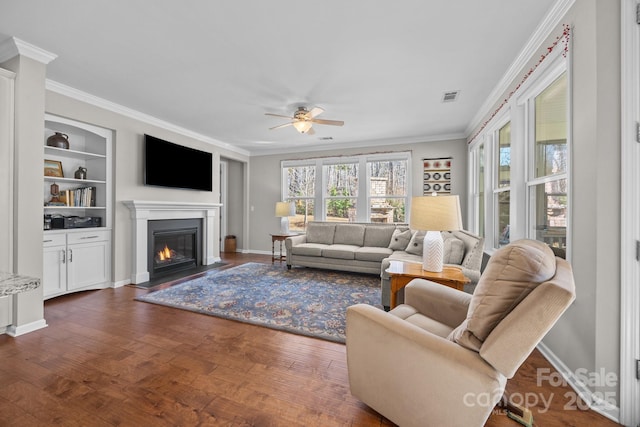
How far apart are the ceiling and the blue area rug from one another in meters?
2.47

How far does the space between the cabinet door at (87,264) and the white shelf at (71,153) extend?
3.82 ft

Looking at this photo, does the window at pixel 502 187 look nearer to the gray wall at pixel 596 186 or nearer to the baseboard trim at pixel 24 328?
the gray wall at pixel 596 186

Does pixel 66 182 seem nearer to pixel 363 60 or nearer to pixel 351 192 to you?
pixel 363 60

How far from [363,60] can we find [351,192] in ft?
11.2

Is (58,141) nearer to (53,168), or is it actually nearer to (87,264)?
(53,168)

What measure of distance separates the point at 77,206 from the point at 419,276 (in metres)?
4.21

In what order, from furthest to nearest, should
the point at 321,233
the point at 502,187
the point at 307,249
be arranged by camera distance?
the point at 321,233, the point at 307,249, the point at 502,187

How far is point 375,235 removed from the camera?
4.89 meters

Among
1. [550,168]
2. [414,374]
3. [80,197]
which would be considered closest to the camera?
[414,374]

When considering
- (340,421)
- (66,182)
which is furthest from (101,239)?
(340,421)

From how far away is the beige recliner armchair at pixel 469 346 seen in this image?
0.97 metres

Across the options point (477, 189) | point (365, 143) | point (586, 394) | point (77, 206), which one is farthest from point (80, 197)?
point (477, 189)

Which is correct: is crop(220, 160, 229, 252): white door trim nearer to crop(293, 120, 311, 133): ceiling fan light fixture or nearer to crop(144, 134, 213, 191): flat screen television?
crop(144, 134, 213, 191): flat screen television

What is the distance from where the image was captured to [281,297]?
3.30 m
